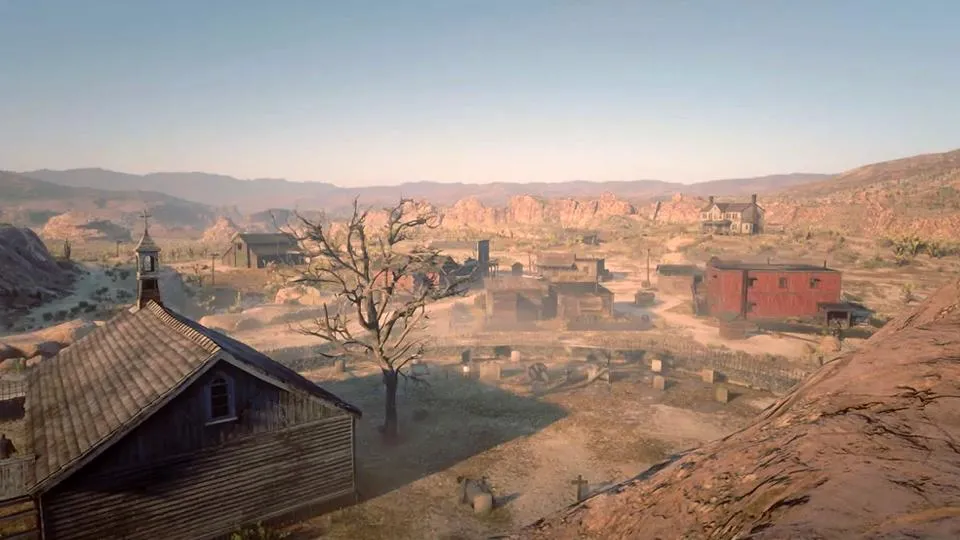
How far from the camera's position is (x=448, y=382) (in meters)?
26.8

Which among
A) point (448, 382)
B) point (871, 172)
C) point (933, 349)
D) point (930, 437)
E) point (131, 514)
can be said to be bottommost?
point (448, 382)

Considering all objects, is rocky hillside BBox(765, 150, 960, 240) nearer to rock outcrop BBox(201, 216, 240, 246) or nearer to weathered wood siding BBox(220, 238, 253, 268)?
weathered wood siding BBox(220, 238, 253, 268)

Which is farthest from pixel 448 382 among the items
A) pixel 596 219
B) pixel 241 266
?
pixel 596 219

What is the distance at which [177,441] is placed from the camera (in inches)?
480

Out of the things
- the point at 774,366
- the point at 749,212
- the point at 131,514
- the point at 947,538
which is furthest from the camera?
the point at 749,212

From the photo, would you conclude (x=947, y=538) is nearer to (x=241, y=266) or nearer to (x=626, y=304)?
(x=626, y=304)

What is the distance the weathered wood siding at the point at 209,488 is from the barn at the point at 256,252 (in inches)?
1968

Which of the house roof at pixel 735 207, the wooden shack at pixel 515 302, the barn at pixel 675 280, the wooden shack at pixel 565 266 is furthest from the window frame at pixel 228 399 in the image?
the house roof at pixel 735 207

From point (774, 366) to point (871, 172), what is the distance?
15796 cm

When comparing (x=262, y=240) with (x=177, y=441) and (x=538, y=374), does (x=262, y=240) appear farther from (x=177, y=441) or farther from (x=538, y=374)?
(x=177, y=441)

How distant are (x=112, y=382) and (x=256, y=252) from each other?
2029 inches

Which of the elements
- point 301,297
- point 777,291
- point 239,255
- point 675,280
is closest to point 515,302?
point 777,291

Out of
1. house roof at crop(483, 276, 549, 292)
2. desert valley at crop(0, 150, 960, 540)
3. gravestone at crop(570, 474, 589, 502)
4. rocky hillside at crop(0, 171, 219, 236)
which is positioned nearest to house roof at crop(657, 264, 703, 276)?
desert valley at crop(0, 150, 960, 540)

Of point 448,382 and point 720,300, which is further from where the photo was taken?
point 720,300
